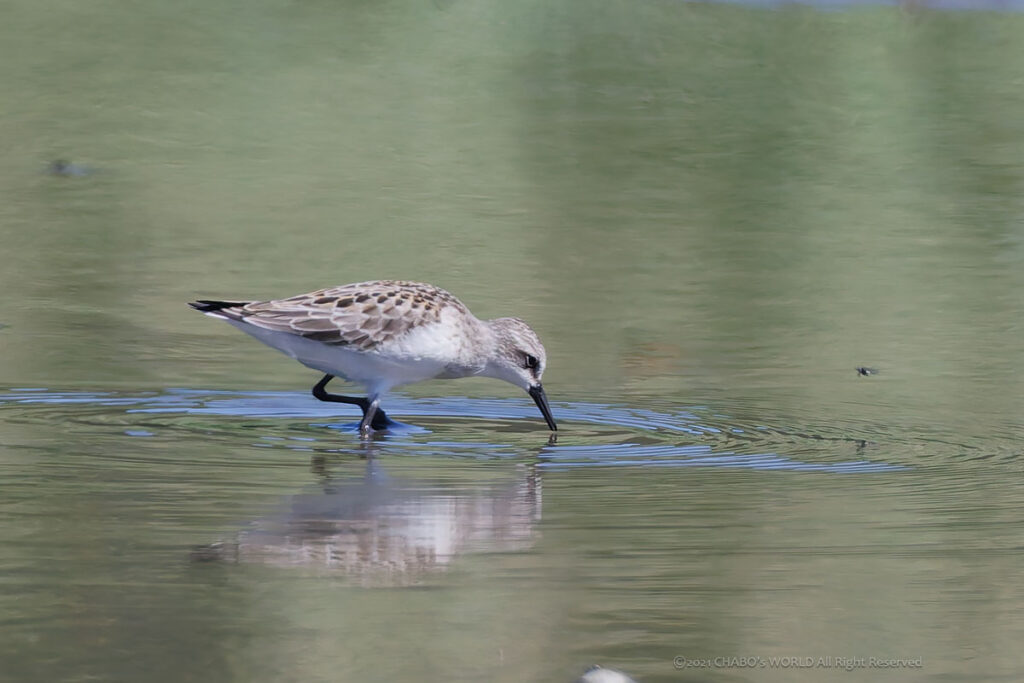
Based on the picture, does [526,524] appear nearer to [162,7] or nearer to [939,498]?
[939,498]

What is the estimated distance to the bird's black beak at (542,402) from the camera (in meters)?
10.2

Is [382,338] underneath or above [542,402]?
above

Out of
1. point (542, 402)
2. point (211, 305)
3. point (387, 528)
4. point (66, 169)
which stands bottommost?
point (542, 402)

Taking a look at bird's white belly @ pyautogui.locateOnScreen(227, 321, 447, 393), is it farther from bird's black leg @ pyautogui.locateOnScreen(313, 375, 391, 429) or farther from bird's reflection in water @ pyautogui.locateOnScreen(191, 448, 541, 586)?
bird's reflection in water @ pyautogui.locateOnScreen(191, 448, 541, 586)

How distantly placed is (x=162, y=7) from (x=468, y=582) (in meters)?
22.4

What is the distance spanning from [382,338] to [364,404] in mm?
436

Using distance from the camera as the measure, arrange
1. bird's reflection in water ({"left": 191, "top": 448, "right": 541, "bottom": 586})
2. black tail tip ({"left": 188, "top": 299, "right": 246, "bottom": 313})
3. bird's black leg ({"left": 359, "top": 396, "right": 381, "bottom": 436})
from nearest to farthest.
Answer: bird's reflection in water ({"left": 191, "top": 448, "right": 541, "bottom": 586}), bird's black leg ({"left": 359, "top": 396, "right": 381, "bottom": 436}), black tail tip ({"left": 188, "top": 299, "right": 246, "bottom": 313})

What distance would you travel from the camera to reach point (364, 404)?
10562mm

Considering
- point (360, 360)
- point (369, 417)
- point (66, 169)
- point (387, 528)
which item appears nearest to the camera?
point (387, 528)

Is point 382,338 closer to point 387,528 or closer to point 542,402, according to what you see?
point 542,402

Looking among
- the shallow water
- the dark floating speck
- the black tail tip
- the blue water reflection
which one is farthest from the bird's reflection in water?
the dark floating speck

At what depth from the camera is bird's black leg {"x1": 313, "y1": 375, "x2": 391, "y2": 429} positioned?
33.8ft

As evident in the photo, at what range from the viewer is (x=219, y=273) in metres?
14.6

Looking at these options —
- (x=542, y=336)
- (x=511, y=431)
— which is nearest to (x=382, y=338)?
(x=511, y=431)
